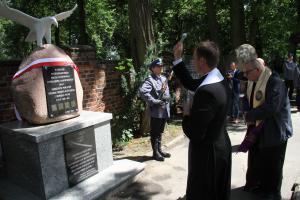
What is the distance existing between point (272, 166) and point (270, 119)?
23.6 inches

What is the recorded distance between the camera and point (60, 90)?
4.36 metres

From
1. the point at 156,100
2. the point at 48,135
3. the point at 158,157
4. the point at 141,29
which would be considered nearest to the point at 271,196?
the point at 158,157

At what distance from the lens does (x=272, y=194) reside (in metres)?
4.06

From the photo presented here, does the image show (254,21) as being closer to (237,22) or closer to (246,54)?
(237,22)

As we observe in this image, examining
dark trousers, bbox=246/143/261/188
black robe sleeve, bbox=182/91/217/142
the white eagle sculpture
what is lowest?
dark trousers, bbox=246/143/261/188

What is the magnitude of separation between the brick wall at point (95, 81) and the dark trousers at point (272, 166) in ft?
11.6

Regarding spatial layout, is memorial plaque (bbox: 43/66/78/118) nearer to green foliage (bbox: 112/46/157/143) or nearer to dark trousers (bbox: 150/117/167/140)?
dark trousers (bbox: 150/117/167/140)

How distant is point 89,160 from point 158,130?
1554 mm

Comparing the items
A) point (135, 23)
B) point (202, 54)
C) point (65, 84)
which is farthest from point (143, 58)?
point (202, 54)

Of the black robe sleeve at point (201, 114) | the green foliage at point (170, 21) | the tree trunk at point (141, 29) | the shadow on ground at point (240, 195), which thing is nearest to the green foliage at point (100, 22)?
the green foliage at point (170, 21)

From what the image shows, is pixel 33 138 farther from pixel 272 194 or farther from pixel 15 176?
→ pixel 272 194

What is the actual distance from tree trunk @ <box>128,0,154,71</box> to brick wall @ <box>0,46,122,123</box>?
67cm

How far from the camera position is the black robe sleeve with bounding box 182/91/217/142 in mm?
2746

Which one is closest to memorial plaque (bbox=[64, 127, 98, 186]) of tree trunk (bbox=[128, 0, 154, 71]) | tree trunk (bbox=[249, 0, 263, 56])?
tree trunk (bbox=[128, 0, 154, 71])
